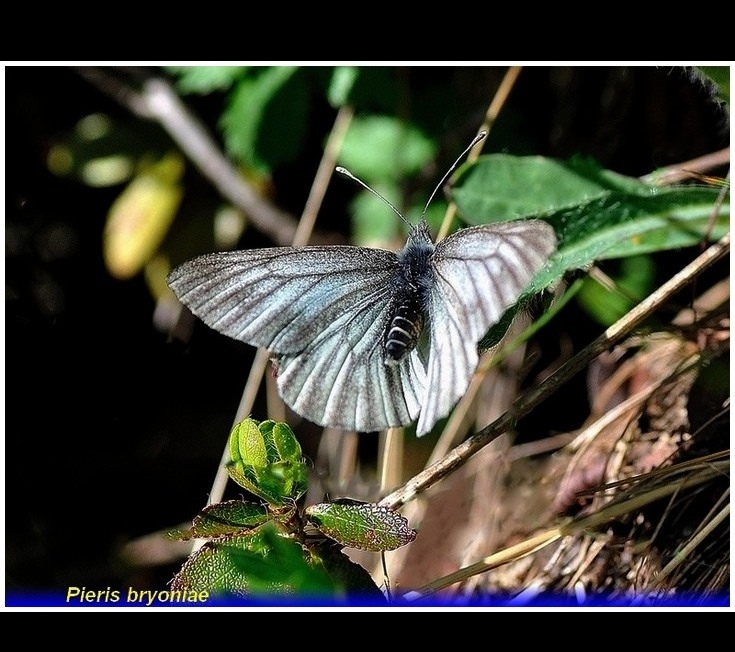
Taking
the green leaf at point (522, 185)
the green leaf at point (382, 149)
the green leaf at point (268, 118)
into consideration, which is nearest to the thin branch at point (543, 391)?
the green leaf at point (522, 185)

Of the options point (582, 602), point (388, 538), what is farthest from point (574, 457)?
point (388, 538)

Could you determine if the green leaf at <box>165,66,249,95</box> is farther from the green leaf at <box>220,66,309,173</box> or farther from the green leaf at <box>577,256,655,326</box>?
the green leaf at <box>577,256,655,326</box>

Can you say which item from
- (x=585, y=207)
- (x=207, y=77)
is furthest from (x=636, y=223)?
(x=207, y=77)

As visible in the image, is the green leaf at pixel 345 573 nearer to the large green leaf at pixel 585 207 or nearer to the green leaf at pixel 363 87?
the large green leaf at pixel 585 207

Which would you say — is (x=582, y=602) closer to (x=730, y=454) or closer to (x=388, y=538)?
(x=730, y=454)

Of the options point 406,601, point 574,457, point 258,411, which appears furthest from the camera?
point 258,411

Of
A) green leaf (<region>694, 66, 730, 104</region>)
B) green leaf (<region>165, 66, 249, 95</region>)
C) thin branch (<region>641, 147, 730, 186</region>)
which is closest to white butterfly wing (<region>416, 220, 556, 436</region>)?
green leaf (<region>694, 66, 730, 104</region>)
